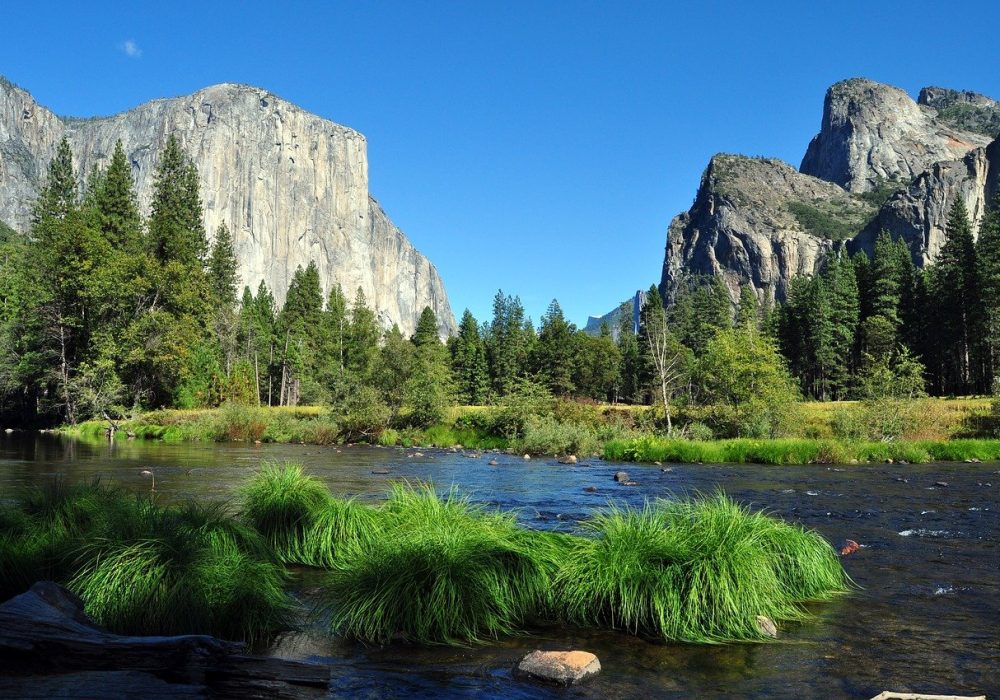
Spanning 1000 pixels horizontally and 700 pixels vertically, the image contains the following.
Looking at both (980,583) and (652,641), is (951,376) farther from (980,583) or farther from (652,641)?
(652,641)

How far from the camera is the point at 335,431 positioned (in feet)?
141

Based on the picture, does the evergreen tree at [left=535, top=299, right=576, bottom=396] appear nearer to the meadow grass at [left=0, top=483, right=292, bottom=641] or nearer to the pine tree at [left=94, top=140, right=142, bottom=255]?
the pine tree at [left=94, top=140, right=142, bottom=255]

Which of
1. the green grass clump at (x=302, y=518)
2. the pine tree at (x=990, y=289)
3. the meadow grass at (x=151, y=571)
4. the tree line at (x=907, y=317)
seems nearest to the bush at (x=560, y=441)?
the green grass clump at (x=302, y=518)

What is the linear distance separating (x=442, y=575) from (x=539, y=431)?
30552 mm

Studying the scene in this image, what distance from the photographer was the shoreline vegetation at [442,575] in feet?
19.2

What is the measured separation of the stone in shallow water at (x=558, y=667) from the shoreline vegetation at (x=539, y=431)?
84.9 ft

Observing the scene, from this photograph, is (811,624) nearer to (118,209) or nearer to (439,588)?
(439,588)

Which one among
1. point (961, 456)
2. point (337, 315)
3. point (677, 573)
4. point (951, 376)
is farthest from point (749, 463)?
point (337, 315)

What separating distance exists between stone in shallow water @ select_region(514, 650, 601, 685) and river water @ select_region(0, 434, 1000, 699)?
4.2 inches

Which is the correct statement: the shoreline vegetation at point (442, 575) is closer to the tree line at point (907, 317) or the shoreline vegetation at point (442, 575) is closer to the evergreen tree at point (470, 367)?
the tree line at point (907, 317)

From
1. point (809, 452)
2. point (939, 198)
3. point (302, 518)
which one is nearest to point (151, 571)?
point (302, 518)

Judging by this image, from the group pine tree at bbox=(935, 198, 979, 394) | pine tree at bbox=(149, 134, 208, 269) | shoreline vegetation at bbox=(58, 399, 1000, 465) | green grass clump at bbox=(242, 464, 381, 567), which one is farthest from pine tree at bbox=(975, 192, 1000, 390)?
pine tree at bbox=(149, 134, 208, 269)

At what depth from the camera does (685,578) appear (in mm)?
6516

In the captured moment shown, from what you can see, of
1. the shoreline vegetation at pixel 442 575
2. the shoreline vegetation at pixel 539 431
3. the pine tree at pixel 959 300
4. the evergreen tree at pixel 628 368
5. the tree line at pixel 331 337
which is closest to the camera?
the shoreline vegetation at pixel 442 575
